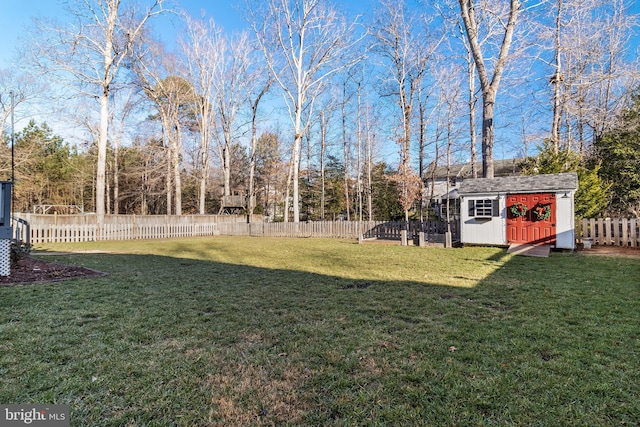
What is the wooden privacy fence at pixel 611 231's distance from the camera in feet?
36.1

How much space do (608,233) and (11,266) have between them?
1793cm

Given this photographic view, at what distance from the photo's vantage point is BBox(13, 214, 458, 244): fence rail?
1462 cm

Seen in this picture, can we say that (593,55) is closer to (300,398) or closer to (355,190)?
(355,190)

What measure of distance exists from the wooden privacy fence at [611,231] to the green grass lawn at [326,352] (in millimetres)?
7576

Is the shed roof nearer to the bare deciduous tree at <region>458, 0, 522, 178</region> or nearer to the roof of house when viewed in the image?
the bare deciduous tree at <region>458, 0, 522, 178</region>

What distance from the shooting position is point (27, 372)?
2.43m

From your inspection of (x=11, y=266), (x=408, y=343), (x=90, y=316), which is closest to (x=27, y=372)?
(x=90, y=316)

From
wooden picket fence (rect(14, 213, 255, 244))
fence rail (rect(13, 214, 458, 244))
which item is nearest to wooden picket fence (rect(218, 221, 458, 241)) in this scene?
fence rail (rect(13, 214, 458, 244))

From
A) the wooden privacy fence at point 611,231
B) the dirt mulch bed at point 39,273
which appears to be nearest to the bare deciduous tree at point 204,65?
the dirt mulch bed at point 39,273

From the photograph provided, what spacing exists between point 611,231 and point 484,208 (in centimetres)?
443

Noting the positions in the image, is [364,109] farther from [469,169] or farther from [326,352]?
[326,352]

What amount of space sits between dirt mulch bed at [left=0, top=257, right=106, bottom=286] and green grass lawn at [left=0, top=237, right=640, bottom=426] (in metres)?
0.62

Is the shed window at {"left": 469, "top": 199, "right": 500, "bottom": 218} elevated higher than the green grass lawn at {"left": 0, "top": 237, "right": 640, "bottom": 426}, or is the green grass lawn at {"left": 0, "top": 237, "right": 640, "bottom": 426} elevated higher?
the shed window at {"left": 469, "top": 199, "right": 500, "bottom": 218}

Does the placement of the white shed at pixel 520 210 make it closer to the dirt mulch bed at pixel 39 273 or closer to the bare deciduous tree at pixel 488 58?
the bare deciduous tree at pixel 488 58
